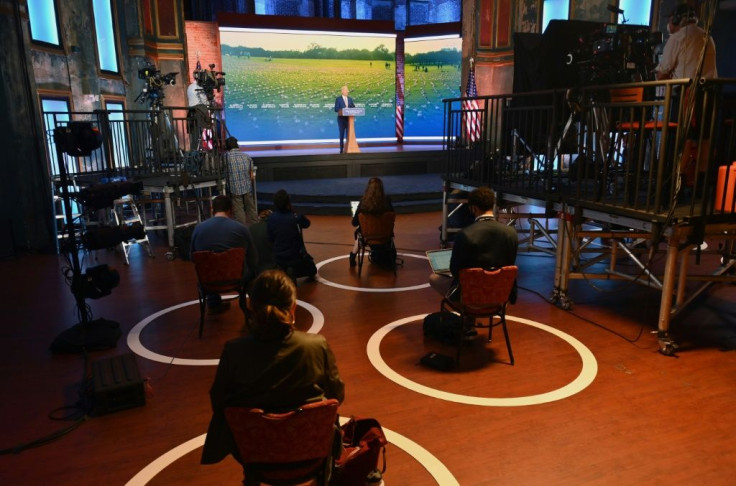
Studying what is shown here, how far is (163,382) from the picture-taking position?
3820 millimetres

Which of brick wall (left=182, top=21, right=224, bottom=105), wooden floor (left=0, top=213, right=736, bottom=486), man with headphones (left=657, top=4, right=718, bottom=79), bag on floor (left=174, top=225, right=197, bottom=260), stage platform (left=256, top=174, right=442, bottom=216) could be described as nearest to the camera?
wooden floor (left=0, top=213, right=736, bottom=486)

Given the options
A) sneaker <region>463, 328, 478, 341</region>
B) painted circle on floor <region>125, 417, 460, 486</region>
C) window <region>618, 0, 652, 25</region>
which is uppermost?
window <region>618, 0, 652, 25</region>

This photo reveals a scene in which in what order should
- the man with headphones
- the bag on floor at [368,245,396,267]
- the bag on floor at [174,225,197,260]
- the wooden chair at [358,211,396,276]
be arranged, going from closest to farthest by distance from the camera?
the man with headphones, the wooden chair at [358,211,396,276], the bag on floor at [368,245,396,267], the bag on floor at [174,225,197,260]

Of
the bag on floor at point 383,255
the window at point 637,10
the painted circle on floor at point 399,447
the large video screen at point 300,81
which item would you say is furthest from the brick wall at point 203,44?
the painted circle on floor at point 399,447

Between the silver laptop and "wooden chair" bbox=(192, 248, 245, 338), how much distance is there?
1659 mm

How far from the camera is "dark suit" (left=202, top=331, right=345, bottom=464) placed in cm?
207

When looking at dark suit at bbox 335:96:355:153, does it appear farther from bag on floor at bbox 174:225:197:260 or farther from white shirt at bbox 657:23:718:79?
white shirt at bbox 657:23:718:79

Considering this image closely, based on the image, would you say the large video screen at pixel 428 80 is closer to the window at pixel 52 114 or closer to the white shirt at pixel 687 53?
the window at pixel 52 114

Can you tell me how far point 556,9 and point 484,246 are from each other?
11912 millimetres

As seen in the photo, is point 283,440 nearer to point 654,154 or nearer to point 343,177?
point 654,154

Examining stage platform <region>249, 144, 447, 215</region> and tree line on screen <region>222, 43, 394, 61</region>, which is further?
tree line on screen <region>222, 43, 394, 61</region>

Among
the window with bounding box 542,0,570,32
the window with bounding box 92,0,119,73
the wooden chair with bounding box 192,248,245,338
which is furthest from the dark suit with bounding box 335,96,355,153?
the wooden chair with bounding box 192,248,245,338

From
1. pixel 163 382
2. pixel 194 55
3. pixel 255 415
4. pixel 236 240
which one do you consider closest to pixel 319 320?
pixel 236 240

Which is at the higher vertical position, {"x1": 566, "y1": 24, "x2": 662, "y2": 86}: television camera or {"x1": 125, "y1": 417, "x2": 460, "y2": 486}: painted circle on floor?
{"x1": 566, "y1": 24, "x2": 662, "y2": 86}: television camera
